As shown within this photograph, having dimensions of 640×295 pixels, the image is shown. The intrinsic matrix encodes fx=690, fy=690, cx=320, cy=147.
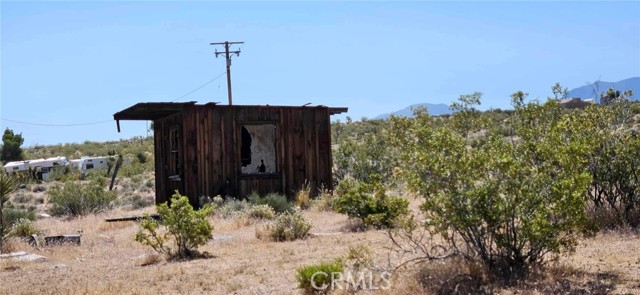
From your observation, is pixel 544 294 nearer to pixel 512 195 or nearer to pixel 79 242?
pixel 512 195

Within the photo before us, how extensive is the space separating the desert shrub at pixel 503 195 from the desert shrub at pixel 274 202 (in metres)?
8.72

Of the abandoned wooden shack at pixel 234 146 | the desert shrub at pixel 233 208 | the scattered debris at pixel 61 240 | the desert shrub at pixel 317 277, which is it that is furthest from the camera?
the abandoned wooden shack at pixel 234 146

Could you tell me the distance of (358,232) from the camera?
11711 mm

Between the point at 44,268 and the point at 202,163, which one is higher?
the point at 202,163

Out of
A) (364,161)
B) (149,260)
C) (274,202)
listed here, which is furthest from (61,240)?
(364,161)

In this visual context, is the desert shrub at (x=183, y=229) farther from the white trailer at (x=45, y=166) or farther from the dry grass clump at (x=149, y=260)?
the white trailer at (x=45, y=166)

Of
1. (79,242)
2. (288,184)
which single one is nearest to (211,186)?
(288,184)

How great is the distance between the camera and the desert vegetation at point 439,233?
6391 millimetres

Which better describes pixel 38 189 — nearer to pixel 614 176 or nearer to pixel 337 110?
pixel 337 110

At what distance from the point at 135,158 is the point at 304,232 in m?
33.0

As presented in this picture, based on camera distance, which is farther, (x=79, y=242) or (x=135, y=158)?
(x=135, y=158)

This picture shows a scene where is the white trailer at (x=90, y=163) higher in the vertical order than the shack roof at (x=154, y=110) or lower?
lower

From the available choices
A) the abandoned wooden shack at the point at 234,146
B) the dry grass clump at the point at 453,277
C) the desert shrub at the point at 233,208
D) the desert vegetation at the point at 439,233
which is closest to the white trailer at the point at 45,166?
the abandoned wooden shack at the point at 234,146

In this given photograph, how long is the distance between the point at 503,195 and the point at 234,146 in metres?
11.3
